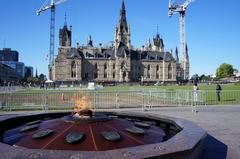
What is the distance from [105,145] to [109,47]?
13467 centimetres

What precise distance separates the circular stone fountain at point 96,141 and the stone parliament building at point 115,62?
11870 centimetres

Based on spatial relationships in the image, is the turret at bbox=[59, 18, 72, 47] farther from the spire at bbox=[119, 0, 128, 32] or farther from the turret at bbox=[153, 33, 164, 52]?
the turret at bbox=[153, 33, 164, 52]

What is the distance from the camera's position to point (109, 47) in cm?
13888

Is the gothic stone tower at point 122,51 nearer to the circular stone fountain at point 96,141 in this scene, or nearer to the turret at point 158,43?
the turret at point 158,43

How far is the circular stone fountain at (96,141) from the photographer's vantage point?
3.93m

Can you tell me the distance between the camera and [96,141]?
5.28 meters

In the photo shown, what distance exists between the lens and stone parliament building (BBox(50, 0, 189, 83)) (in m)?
124

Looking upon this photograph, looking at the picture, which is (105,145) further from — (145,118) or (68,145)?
(145,118)

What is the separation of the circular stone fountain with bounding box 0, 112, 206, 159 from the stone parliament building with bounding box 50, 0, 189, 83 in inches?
4673

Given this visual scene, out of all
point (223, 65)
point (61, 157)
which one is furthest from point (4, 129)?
point (223, 65)

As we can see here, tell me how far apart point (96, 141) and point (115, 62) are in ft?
414

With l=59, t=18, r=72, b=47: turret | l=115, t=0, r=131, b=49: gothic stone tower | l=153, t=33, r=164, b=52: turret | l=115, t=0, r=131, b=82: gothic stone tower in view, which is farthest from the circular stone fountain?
l=153, t=33, r=164, b=52: turret

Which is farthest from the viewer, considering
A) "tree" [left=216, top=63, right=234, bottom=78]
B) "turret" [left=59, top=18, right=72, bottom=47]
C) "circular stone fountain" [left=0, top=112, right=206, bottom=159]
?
"tree" [left=216, top=63, right=234, bottom=78]

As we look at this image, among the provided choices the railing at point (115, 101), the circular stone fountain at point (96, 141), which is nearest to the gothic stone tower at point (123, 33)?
the railing at point (115, 101)
